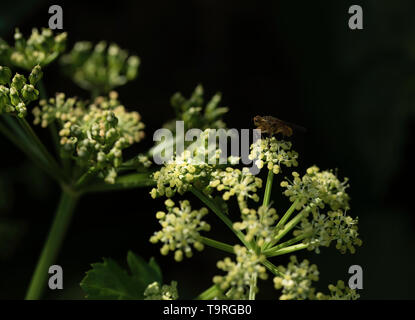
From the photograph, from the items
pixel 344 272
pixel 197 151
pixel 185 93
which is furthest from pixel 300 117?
pixel 197 151

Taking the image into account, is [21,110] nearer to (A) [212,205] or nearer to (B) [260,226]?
(A) [212,205]

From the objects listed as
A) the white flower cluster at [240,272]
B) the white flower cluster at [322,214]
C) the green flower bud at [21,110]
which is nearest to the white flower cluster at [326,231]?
the white flower cluster at [322,214]

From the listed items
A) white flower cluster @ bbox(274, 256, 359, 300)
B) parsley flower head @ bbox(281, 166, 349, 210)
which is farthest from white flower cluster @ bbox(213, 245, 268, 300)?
parsley flower head @ bbox(281, 166, 349, 210)

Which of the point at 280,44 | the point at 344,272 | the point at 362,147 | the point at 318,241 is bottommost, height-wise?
the point at 344,272

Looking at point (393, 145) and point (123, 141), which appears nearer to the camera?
point (123, 141)

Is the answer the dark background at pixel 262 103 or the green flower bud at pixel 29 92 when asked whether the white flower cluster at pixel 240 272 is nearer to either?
the green flower bud at pixel 29 92

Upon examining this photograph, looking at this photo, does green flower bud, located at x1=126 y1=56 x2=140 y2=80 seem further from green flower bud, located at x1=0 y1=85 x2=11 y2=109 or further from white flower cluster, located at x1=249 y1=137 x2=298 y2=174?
white flower cluster, located at x1=249 y1=137 x2=298 y2=174

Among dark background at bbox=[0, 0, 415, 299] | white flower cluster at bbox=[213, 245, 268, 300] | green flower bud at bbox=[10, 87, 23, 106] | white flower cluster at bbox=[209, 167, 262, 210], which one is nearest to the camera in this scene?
white flower cluster at bbox=[213, 245, 268, 300]
